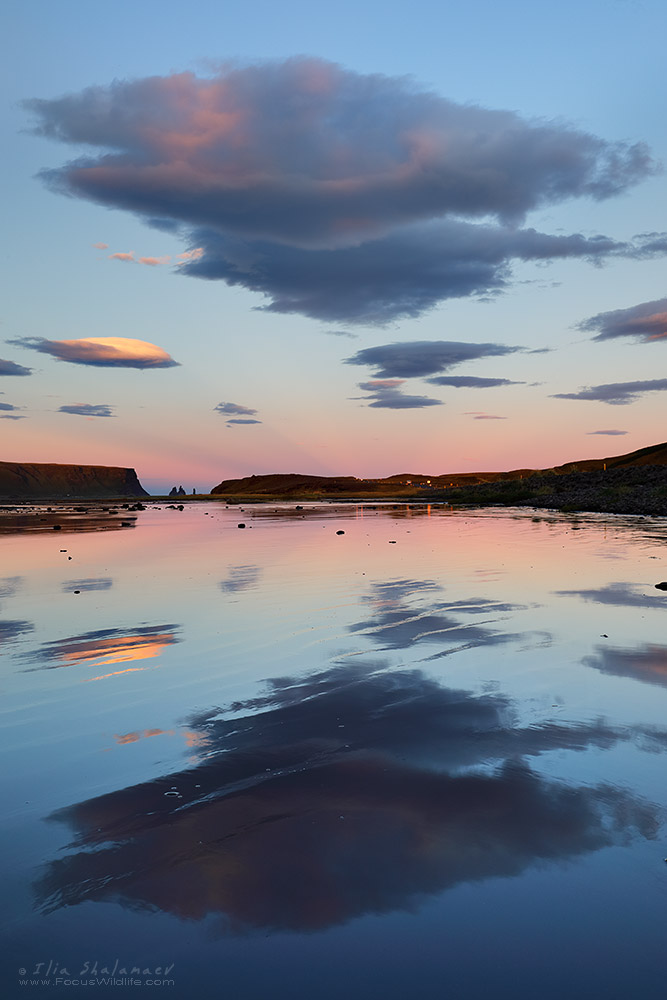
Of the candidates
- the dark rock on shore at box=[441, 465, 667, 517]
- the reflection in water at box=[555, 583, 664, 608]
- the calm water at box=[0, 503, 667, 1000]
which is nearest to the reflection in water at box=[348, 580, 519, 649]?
the calm water at box=[0, 503, 667, 1000]

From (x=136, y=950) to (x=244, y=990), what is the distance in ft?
2.51

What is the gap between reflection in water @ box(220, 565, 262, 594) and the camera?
17188 mm

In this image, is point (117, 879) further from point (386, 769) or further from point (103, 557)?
point (103, 557)

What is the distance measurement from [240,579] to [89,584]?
4.45m

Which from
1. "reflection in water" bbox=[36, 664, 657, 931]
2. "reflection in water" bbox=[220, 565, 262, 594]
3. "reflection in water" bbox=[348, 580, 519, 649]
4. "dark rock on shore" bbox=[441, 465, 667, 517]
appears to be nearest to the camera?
"reflection in water" bbox=[36, 664, 657, 931]

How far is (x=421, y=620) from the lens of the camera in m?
12.9

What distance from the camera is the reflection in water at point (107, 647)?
1028 cm

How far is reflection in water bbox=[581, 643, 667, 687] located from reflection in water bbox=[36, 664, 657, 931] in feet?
7.64

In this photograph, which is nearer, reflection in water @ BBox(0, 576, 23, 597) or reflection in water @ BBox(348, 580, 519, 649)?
reflection in water @ BBox(348, 580, 519, 649)

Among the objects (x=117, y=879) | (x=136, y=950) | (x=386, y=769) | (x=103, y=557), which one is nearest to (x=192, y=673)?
(x=386, y=769)

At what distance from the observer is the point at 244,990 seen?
350 centimetres

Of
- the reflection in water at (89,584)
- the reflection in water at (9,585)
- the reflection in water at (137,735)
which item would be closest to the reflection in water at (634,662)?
the reflection in water at (137,735)

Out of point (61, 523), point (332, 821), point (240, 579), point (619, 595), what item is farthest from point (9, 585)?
point (61, 523)

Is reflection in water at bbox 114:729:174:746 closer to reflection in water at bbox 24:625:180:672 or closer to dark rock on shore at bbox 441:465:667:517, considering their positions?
reflection in water at bbox 24:625:180:672
